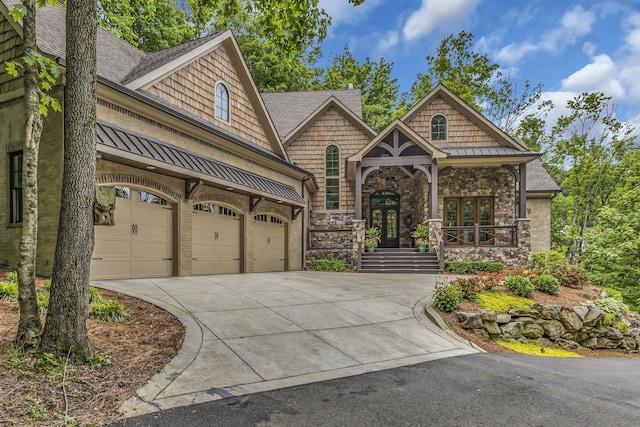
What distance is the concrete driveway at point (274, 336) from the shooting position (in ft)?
12.9

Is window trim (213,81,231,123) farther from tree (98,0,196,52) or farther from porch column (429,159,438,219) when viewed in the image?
tree (98,0,196,52)

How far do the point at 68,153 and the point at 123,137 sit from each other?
4.54 meters

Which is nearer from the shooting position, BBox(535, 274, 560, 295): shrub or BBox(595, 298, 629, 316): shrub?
BBox(595, 298, 629, 316): shrub

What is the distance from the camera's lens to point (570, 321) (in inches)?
334

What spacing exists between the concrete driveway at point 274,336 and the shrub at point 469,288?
0.89 metres

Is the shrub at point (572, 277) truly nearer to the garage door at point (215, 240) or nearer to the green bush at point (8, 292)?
the garage door at point (215, 240)

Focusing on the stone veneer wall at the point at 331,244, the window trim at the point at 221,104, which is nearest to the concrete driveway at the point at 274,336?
the window trim at the point at 221,104

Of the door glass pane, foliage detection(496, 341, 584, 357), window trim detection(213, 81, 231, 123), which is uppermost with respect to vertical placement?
window trim detection(213, 81, 231, 123)

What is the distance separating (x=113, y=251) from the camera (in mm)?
8562

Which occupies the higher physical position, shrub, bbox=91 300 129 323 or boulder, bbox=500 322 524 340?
shrub, bbox=91 300 129 323

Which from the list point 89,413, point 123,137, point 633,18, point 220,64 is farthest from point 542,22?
point 89,413

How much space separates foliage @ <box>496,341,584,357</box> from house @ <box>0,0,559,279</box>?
290 inches

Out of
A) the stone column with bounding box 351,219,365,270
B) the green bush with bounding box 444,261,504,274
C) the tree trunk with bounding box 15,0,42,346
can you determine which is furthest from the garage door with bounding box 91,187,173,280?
the green bush with bounding box 444,261,504,274

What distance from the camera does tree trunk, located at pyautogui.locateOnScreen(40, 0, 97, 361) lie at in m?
3.85
